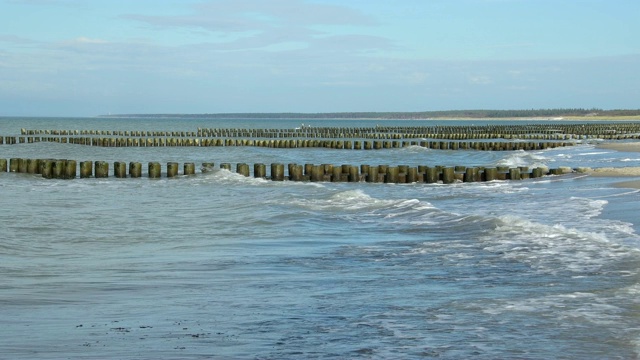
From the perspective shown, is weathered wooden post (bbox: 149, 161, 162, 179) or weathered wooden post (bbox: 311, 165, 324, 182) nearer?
weathered wooden post (bbox: 311, 165, 324, 182)

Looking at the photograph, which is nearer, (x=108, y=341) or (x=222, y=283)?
(x=108, y=341)

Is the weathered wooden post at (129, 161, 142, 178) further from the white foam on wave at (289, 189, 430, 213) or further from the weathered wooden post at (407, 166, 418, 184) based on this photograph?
the white foam on wave at (289, 189, 430, 213)

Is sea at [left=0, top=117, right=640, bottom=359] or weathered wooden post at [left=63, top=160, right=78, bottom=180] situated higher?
sea at [left=0, top=117, right=640, bottom=359]

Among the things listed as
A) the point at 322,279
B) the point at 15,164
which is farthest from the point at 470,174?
the point at 322,279

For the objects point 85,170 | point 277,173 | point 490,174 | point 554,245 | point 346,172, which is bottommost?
point 85,170

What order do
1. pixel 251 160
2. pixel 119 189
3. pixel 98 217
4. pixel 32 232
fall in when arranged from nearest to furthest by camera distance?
pixel 32 232 < pixel 98 217 < pixel 119 189 < pixel 251 160

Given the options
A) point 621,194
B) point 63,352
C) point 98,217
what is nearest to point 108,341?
point 63,352

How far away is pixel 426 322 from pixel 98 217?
11.4 meters

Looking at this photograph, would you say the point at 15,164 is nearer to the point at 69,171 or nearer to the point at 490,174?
the point at 69,171

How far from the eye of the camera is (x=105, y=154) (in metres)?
54.0

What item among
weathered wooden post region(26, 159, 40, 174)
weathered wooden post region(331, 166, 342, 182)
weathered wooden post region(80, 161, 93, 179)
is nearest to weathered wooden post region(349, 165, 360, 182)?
weathered wooden post region(331, 166, 342, 182)

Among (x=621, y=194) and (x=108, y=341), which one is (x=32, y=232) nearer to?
(x=108, y=341)

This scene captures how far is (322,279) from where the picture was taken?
10.5 meters

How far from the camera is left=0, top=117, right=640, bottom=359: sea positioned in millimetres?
7363
